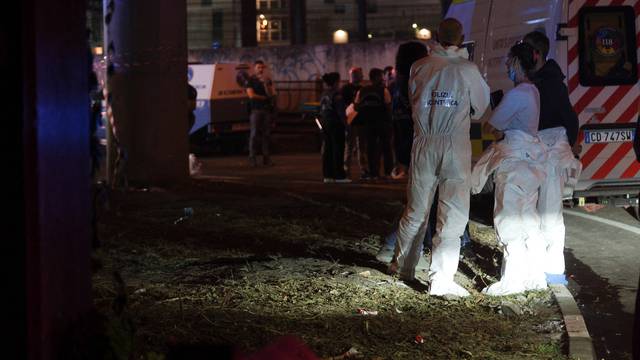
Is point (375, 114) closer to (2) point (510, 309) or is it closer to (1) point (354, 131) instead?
(1) point (354, 131)

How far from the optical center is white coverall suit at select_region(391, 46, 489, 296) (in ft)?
22.0

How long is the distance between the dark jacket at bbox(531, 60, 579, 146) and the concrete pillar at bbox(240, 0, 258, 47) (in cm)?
4504

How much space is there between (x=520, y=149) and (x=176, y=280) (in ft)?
8.78

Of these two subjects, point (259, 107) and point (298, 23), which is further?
point (298, 23)

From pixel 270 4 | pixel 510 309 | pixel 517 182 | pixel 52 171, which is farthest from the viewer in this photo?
pixel 270 4

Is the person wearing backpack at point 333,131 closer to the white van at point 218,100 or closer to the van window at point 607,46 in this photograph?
the van window at point 607,46

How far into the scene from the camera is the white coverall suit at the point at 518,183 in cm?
694

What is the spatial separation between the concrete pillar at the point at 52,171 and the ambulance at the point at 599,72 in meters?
7.61

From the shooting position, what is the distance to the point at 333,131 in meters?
15.7

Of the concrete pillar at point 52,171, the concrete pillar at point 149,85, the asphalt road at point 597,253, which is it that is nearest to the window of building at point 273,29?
the asphalt road at point 597,253

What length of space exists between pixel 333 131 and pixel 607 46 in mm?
6146

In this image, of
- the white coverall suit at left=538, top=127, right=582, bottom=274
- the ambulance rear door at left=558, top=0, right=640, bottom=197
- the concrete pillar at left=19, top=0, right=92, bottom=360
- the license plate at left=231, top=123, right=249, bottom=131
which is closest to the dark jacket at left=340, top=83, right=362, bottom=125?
the ambulance rear door at left=558, top=0, right=640, bottom=197

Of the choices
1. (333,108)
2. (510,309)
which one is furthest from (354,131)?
(510,309)

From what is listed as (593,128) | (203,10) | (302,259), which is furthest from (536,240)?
(203,10)
